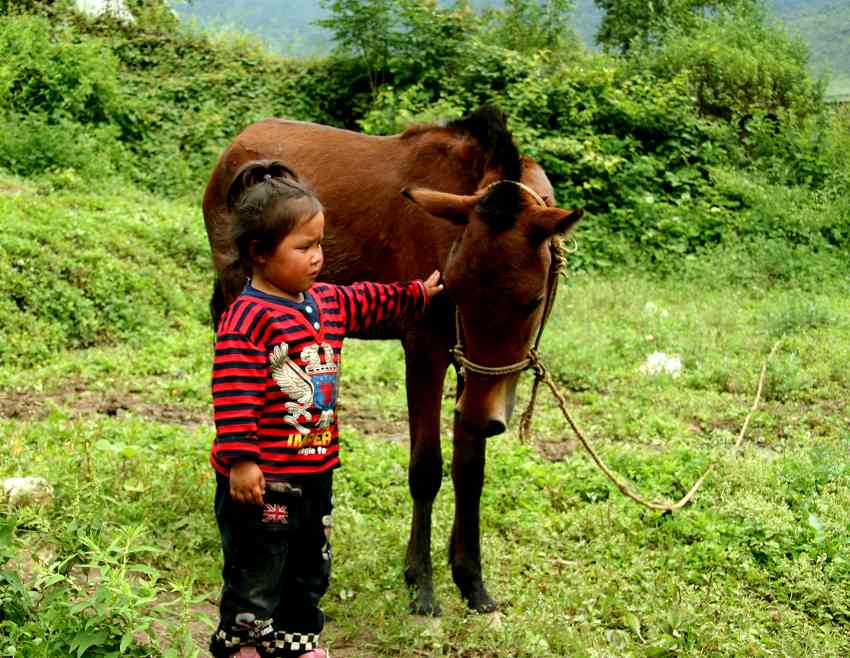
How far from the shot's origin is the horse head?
133 inches

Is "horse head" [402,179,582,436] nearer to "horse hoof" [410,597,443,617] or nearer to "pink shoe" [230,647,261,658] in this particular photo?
"horse hoof" [410,597,443,617]

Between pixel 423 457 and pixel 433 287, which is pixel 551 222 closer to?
pixel 433 287

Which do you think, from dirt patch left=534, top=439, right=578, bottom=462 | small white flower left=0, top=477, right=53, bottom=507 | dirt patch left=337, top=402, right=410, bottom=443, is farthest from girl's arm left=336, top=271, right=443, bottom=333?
dirt patch left=337, top=402, right=410, bottom=443

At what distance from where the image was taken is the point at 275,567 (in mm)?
2918

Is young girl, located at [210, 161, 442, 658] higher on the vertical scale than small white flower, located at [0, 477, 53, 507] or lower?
higher

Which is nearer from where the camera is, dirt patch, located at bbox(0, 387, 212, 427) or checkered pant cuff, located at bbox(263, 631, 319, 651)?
checkered pant cuff, located at bbox(263, 631, 319, 651)

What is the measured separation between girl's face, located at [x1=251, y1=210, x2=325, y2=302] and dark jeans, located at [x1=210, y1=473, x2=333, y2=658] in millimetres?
617

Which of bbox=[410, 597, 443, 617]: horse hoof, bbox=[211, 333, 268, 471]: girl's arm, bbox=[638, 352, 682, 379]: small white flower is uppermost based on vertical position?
bbox=[211, 333, 268, 471]: girl's arm

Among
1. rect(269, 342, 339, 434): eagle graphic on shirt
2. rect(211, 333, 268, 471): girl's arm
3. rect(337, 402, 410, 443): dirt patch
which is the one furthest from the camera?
rect(337, 402, 410, 443): dirt patch

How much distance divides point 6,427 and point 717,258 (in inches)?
359

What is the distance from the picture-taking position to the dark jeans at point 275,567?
2883 mm

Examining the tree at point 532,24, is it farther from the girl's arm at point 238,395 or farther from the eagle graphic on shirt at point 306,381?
the girl's arm at point 238,395

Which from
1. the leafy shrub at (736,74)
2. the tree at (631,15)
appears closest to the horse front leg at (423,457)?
the leafy shrub at (736,74)

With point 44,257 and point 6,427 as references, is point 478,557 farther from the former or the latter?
point 44,257
